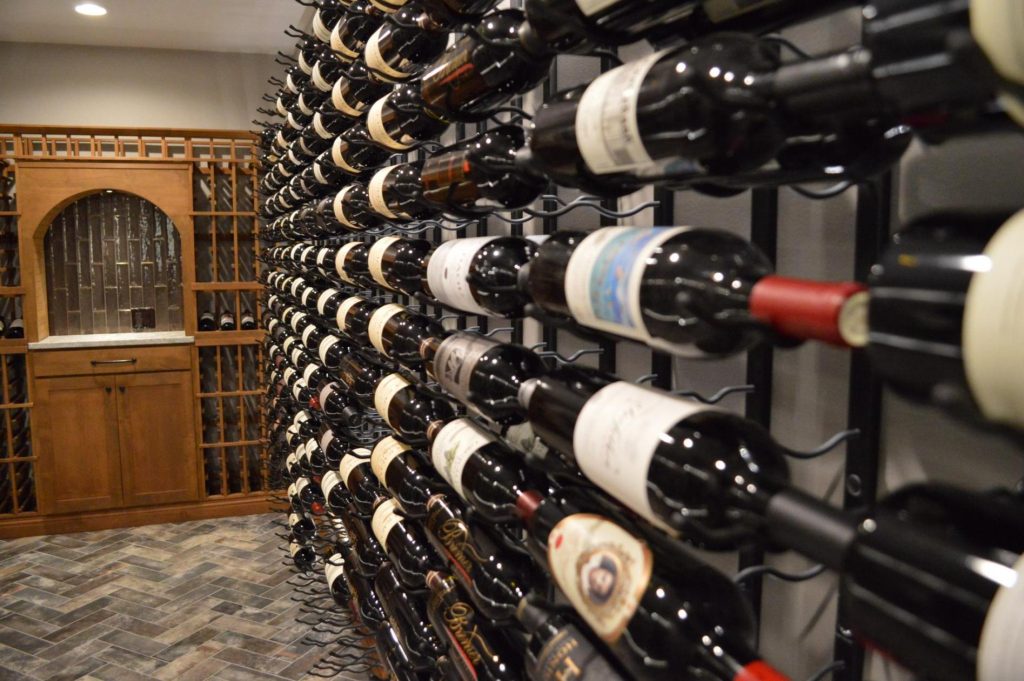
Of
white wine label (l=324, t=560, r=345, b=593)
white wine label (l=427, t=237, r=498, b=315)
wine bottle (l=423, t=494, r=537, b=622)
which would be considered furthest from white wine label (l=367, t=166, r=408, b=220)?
white wine label (l=324, t=560, r=345, b=593)

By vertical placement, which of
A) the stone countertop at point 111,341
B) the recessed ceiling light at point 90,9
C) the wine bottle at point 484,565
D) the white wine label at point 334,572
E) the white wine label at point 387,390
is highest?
the recessed ceiling light at point 90,9

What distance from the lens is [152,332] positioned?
14.6ft

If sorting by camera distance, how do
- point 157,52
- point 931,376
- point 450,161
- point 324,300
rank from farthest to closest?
point 157,52
point 324,300
point 450,161
point 931,376

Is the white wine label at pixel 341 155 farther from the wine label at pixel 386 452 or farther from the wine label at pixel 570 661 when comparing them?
the wine label at pixel 570 661

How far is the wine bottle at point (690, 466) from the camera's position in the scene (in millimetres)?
490

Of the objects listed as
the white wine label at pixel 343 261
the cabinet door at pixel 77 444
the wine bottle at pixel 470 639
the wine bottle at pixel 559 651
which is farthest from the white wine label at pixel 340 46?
the cabinet door at pixel 77 444

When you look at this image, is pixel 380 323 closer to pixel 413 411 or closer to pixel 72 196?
pixel 413 411

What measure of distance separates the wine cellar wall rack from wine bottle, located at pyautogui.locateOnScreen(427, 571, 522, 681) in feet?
10.7

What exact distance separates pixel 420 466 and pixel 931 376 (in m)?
1.06

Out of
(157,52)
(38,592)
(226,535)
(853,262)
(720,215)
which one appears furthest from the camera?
(157,52)

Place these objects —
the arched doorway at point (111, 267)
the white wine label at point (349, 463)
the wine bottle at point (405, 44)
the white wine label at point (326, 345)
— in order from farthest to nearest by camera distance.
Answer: the arched doorway at point (111, 267)
the white wine label at point (326, 345)
the white wine label at point (349, 463)
the wine bottle at point (405, 44)

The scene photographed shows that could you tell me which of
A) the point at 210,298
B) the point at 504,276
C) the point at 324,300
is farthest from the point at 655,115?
the point at 210,298

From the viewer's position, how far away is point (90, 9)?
360 centimetres

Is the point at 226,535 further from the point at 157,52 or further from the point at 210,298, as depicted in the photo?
the point at 157,52
